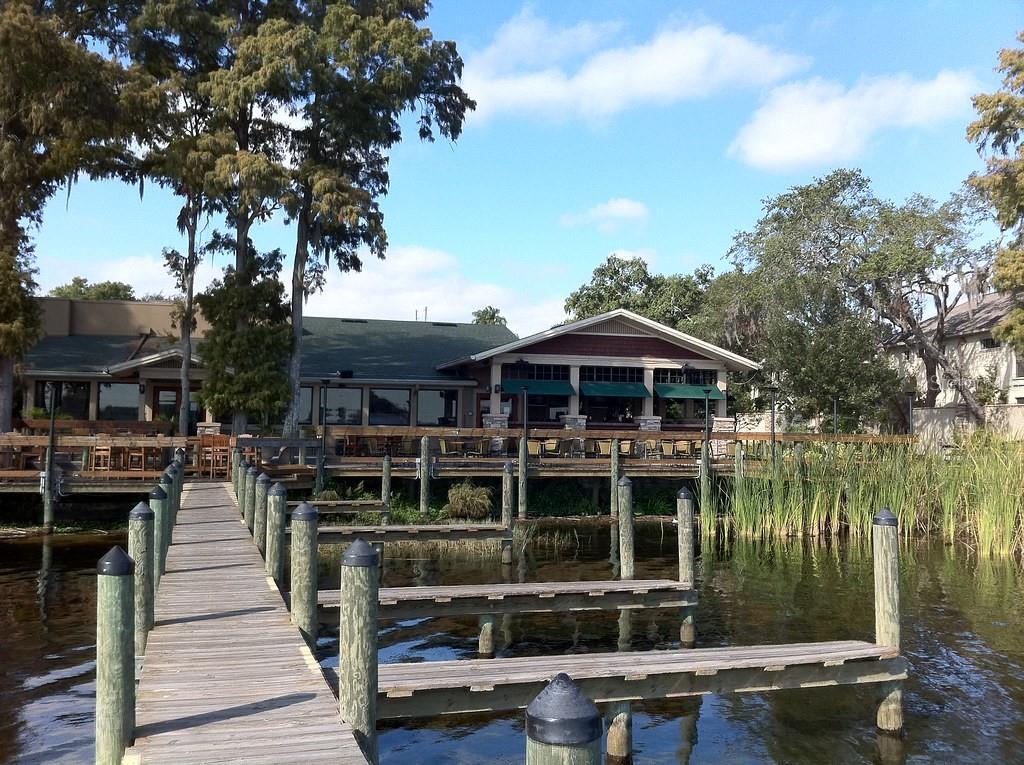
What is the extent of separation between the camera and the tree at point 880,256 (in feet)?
105

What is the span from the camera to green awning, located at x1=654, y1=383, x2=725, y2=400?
101ft

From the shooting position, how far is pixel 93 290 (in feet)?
187

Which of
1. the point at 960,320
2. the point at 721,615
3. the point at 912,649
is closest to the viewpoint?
the point at 912,649

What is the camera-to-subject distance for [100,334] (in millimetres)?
32344

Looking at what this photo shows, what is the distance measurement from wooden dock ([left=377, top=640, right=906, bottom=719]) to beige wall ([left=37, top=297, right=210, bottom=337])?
88.9 ft

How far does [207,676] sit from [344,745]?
5.42 feet

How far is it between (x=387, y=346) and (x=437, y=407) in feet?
11.3

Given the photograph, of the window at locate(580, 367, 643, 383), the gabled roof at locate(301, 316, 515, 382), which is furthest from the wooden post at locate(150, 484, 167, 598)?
the window at locate(580, 367, 643, 383)

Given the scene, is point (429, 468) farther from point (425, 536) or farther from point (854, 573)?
point (854, 573)

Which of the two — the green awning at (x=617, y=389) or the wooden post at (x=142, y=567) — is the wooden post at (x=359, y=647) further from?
the green awning at (x=617, y=389)

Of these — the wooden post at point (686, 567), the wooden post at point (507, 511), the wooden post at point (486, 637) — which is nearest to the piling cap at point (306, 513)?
the wooden post at point (486, 637)

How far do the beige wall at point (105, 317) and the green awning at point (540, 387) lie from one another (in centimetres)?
1149

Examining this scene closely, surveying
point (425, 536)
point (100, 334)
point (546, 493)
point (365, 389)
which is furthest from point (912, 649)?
point (100, 334)

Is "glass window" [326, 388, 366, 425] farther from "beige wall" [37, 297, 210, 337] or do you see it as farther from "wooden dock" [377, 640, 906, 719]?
"wooden dock" [377, 640, 906, 719]
